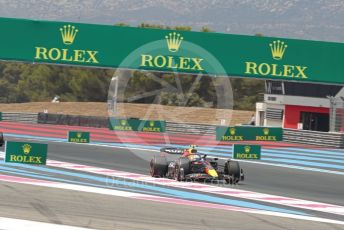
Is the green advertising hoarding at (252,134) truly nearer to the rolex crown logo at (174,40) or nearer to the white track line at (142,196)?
the rolex crown logo at (174,40)

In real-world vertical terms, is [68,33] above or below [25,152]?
above

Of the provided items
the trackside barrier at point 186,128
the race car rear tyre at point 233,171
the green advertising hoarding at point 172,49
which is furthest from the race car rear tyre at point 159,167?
the trackside barrier at point 186,128

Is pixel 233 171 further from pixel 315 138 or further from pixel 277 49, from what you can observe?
pixel 315 138

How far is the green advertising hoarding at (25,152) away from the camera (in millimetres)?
19297

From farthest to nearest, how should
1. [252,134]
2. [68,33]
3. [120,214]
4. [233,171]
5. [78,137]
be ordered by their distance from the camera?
[252,134] → [78,137] → [68,33] → [233,171] → [120,214]

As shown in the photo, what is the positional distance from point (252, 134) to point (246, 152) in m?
7.02

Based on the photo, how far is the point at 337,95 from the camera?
4497 centimetres

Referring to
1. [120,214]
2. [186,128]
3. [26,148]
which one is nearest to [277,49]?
[186,128]

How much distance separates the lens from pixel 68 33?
102 feet

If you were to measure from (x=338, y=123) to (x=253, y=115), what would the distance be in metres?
12.5

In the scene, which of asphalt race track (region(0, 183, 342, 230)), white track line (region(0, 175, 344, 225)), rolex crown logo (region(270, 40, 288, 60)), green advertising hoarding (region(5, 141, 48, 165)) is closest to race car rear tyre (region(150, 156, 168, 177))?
green advertising hoarding (region(5, 141, 48, 165))

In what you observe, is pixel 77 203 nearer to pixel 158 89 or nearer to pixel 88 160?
pixel 88 160

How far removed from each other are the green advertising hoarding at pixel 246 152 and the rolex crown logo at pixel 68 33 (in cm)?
939

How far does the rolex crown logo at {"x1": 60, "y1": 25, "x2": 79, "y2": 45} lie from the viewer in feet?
101
